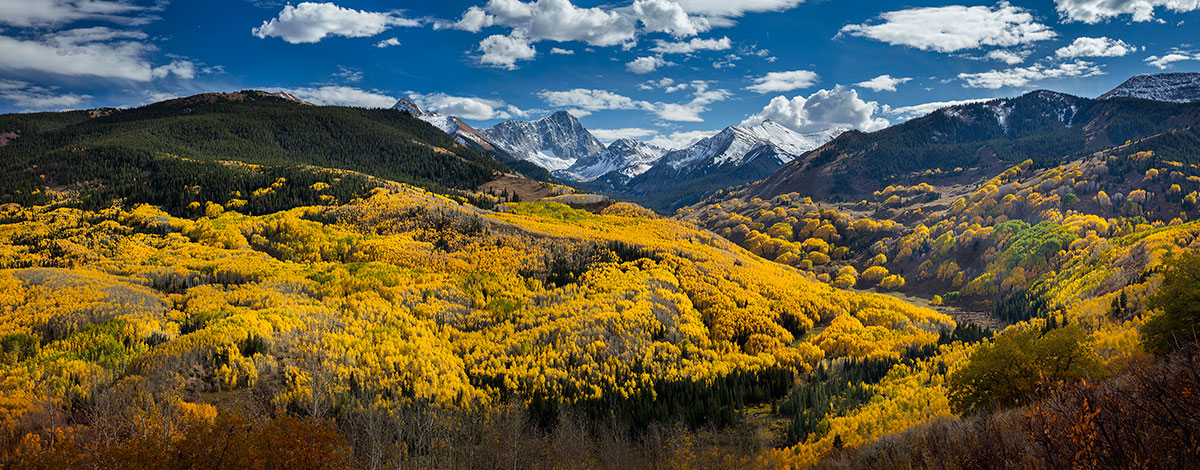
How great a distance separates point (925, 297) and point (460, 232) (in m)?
94.5

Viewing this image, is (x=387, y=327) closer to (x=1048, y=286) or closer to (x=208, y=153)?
(x=1048, y=286)

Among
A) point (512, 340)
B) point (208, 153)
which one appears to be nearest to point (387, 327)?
point (512, 340)

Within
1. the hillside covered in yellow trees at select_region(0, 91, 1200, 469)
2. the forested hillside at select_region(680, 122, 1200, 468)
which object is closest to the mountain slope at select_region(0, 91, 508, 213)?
the hillside covered in yellow trees at select_region(0, 91, 1200, 469)

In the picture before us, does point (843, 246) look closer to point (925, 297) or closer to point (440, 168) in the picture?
point (925, 297)

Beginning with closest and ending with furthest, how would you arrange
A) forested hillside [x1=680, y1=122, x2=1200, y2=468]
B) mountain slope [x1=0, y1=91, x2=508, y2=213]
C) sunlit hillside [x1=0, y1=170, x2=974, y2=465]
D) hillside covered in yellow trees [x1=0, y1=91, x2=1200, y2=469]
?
1. forested hillside [x1=680, y1=122, x2=1200, y2=468]
2. hillside covered in yellow trees [x1=0, y1=91, x2=1200, y2=469]
3. sunlit hillside [x1=0, y1=170, x2=974, y2=465]
4. mountain slope [x1=0, y1=91, x2=508, y2=213]

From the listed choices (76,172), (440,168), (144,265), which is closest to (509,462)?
(144,265)

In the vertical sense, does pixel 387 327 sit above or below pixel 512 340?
above

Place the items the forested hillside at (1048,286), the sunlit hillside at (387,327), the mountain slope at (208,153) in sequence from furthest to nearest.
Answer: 1. the mountain slope at (208,153)
2. the sunlit hillside at (387,327)
3. the forested hillside at (1048,286)

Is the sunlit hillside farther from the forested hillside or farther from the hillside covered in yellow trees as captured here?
the forested hillside

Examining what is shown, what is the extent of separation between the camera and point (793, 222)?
590 feet

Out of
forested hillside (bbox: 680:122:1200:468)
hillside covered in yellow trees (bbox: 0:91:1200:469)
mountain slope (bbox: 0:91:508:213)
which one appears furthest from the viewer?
mountain slope (bbox: 0:91:508:213)

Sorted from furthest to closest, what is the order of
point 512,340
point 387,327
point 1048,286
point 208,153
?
point 208,153, point 1048,286, point 512,340, point 387,327

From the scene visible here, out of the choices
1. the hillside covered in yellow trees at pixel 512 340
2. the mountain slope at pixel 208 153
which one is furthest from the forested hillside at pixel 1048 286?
the mountain slope at pixel 208 153

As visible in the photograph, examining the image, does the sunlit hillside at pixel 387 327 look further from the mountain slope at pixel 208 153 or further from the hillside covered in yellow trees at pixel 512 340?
the mountain slope at pixel 208 153
